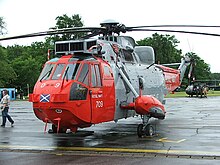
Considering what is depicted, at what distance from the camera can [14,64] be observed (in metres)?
82.3

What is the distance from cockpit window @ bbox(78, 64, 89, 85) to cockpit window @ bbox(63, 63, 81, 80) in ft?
0.55

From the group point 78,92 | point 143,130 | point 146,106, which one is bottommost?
point 143,130

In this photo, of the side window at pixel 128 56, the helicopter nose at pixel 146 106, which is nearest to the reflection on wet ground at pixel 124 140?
the helicopter nose at pixel 146 106

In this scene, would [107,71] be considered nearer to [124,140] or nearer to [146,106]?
[146,106]

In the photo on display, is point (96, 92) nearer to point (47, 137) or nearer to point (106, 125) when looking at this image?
point (47, 137)

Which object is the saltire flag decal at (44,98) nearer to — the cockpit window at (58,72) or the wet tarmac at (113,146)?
the cockpit window at (58,72)

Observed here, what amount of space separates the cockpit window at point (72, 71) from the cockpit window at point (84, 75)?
169mm

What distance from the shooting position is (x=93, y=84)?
12.9 meters

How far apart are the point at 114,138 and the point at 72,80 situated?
3003 millimetres

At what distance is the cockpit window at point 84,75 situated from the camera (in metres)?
12.6

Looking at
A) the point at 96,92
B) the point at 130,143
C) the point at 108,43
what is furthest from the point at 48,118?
the point at 108,43

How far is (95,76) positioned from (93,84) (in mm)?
331

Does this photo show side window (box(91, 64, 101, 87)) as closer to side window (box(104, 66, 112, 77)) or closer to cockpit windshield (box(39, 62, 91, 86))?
cockpit windshield (box(39, 62, 91, 86))

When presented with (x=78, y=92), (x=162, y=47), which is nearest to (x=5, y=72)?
(x=162, y=47)
